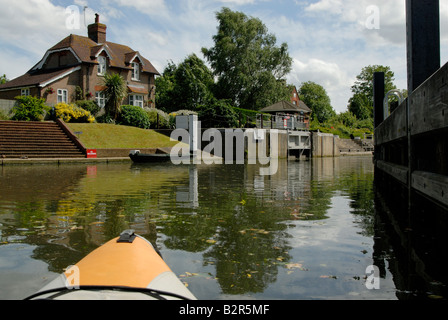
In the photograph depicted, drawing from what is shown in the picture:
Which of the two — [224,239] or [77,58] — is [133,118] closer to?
[77,58]

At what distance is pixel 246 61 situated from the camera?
2165 inches

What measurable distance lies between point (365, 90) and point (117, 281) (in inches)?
4008

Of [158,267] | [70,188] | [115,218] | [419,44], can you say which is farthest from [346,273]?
[70,188]

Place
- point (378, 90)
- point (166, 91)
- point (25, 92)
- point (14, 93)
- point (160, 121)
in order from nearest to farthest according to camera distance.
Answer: point (378, 90)
point (160, 121)
point (25, 92)
point (14, 93)
point (166, 91)

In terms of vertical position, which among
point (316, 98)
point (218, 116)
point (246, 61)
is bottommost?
point (218, 116)

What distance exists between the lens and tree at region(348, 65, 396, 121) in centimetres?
9412

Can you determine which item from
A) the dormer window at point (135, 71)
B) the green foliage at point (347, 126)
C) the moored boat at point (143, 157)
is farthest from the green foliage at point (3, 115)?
the green foliage at point (347, 126)

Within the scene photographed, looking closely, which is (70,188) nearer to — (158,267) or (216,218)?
(216,218)

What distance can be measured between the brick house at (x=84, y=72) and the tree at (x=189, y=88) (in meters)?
9.31

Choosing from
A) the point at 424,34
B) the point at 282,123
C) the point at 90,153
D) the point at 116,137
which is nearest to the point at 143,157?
the point at 90,153

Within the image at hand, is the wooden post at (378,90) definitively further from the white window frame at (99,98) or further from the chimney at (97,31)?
the chimney at (97,31)

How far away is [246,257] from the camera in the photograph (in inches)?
177

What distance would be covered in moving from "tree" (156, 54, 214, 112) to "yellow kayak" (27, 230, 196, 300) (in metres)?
53.6

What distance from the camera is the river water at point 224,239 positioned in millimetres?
3631
